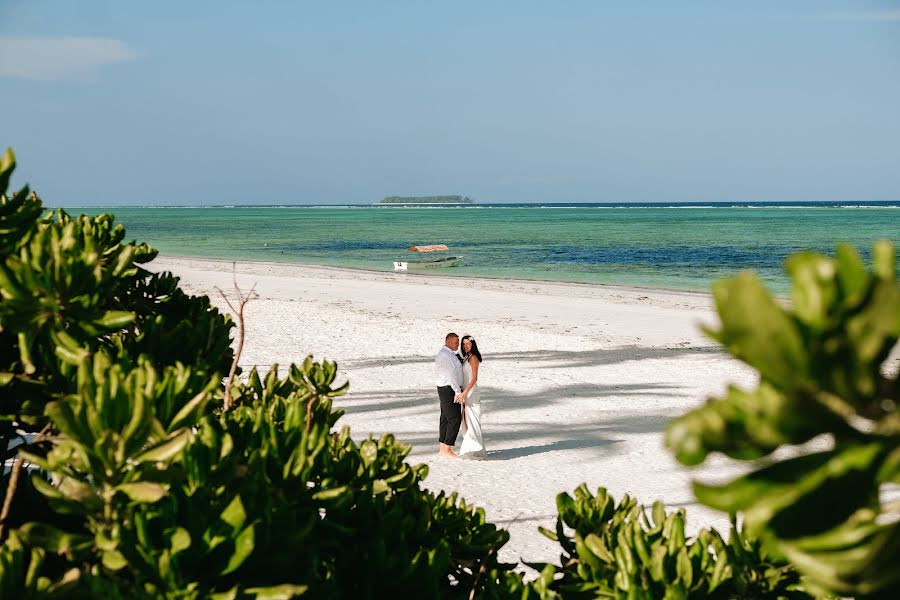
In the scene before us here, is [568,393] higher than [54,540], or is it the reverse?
[54,540]

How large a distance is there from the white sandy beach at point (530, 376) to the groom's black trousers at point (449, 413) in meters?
0.35

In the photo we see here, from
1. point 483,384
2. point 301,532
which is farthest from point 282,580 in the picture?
point 483,384

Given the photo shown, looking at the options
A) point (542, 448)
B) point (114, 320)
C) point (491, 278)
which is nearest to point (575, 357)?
point (542, 448)

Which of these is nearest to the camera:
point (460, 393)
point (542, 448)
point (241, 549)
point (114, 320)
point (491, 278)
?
point (241, 549)

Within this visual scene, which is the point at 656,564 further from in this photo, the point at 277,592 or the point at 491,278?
the point at 491,278

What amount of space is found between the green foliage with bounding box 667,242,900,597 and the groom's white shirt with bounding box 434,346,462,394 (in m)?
9.31

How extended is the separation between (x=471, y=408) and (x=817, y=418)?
9.45 m

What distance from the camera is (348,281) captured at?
112 ft

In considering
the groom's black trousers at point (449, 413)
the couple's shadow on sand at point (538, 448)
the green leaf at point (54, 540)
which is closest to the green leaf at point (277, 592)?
the green leaf at point (54, 540)

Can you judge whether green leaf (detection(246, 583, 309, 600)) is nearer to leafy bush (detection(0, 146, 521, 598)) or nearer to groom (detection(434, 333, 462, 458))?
leafy bush (detection(0, 146, 521, 598))

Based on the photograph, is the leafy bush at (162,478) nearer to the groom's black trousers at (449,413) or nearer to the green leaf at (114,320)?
the green leaf at (114,320)

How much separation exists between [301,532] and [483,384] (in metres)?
12.7

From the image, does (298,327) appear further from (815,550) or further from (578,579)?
(815,550)

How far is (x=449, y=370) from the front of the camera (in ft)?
33.4
